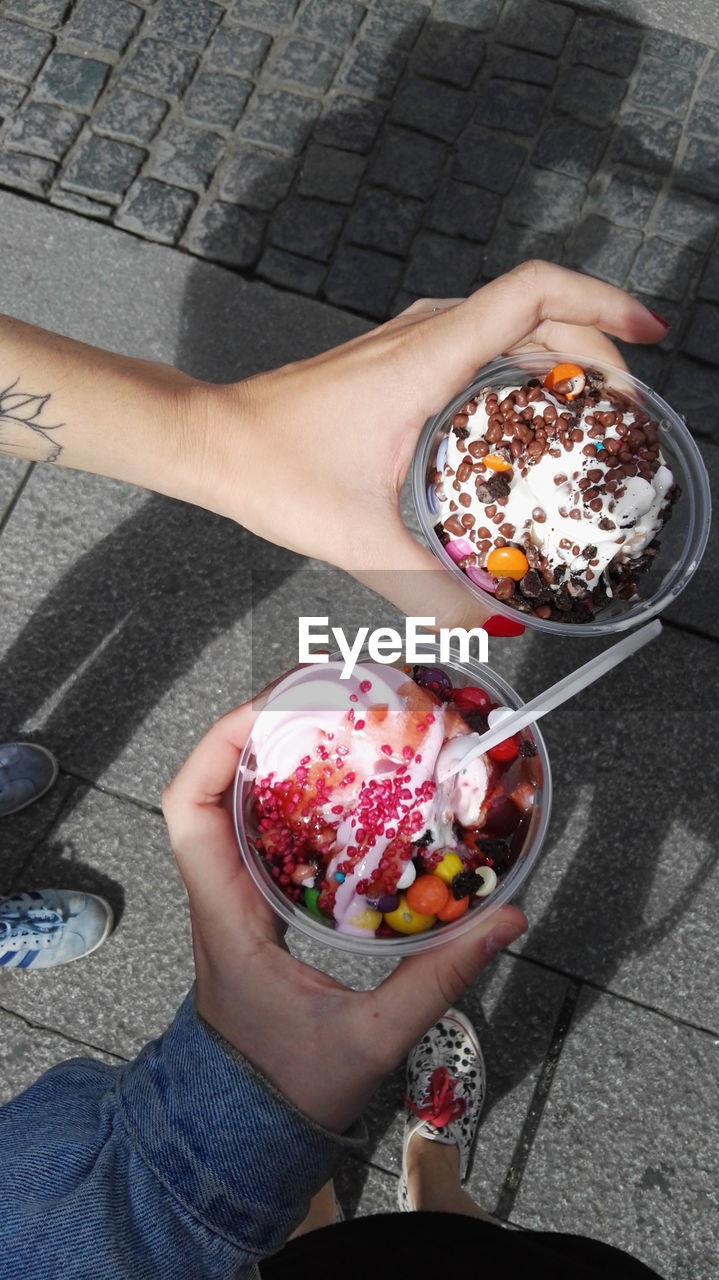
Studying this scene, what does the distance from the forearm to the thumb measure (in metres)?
1.31

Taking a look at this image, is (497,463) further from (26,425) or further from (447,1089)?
(447,1089)

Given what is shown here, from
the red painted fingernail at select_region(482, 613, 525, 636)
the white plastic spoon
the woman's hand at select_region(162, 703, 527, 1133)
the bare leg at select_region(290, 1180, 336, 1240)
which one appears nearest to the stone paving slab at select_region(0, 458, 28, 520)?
the woman's hand at select_region(162, 703, 527, 1133)

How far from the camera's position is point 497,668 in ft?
10.9

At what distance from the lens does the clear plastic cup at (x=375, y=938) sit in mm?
2236

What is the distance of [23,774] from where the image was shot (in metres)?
3.25

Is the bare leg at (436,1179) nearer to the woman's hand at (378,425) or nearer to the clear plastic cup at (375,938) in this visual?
the clear plastic cup at (375,938)

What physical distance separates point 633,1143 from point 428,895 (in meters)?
1.48

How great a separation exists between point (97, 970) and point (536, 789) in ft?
5.57

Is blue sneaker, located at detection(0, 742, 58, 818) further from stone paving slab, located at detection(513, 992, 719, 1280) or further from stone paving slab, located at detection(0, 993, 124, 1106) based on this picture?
stone paving slab, located at detection(513, 992, 719, 1280)

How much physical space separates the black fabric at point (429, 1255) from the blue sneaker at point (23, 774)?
1.59 metres

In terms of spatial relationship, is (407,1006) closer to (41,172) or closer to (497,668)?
(497,668)

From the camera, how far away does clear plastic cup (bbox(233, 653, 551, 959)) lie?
2.24 metres

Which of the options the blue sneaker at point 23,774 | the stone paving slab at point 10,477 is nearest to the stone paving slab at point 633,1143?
the blue sneaker at point 23,774

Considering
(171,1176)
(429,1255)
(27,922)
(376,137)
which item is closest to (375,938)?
(171,1176)
